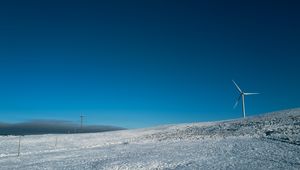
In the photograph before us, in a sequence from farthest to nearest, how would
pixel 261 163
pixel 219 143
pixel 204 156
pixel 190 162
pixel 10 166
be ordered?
pixel 219 143
pixel 10 166
pixel 204 156
pixel 190 162
pixel 261 163

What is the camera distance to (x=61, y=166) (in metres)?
24.1

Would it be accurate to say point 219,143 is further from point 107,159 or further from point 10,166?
point 10,166

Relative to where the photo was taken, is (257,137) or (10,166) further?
(257,137)

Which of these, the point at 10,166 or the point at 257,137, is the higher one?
the point at 257,137

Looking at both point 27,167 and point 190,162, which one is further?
point 27,167

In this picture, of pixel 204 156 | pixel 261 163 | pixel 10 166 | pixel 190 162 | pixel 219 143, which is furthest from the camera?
pixel 219 143

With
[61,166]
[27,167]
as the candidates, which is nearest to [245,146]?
[61,166]

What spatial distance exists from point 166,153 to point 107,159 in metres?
4.30

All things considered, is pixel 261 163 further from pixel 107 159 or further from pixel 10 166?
pixel 10 166

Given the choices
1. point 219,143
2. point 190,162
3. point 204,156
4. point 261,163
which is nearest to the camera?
point 261,163

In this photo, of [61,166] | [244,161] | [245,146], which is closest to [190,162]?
[244,161]

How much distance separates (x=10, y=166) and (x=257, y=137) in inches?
786

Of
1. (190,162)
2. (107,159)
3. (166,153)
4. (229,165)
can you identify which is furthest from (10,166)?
(229,165)

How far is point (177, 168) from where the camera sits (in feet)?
67.6
